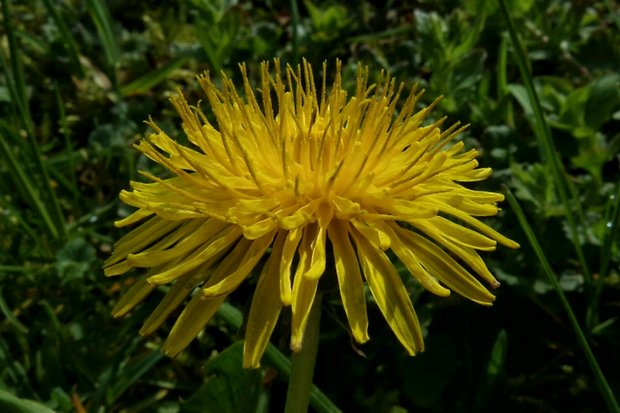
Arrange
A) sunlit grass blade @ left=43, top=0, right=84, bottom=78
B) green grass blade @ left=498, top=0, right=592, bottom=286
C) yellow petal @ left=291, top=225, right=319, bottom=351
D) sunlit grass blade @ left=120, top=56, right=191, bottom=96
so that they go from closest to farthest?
yellow petal @ left=291, top=225, right=319, bottom=351, green grass blade @ left=498, top=0, right=592, bottom=286, sunlit grass blade @ left=43, top=0, right=84, bottom=78, sunlit grass blade @ left=120, top=56, right=191, bottom=96

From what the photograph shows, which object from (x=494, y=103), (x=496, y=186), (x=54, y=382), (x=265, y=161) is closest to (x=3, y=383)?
(x=54, y=382)

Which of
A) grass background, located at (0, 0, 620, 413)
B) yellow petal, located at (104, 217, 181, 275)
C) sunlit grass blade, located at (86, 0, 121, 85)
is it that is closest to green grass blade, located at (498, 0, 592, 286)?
grass background, located at (0, 0, 620, 413)

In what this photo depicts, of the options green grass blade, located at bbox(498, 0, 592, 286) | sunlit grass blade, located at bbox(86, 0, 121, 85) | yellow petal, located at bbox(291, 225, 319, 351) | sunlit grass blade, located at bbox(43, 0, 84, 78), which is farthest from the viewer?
sunlit grass blade, located at bbox(86, 0, 121, 85)

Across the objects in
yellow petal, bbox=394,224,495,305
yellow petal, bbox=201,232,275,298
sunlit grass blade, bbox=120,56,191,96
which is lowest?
sunlit grass blade, bbox=120,56,191,96

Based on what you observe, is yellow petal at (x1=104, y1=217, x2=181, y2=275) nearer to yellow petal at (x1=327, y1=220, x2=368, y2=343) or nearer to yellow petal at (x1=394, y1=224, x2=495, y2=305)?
yellow petal at (x1=327, y1=220, x2=368, y2=343)

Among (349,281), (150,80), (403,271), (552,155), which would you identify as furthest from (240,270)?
(150,80)

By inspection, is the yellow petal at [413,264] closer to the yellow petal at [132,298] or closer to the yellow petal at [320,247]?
the yellow petal at [320,247]

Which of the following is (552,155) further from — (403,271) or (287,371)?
(287,371)
